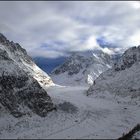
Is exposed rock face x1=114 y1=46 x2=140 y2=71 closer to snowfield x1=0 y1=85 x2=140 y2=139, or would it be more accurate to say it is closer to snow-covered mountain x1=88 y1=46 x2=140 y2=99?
snow-covered mountain x1=88 y1=46 x2=140 y2=99

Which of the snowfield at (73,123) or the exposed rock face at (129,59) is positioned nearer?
the snowfield at (73,123)

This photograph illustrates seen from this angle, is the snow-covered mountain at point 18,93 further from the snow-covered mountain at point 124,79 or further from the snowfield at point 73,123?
the snow-covered mountain at point 124,79

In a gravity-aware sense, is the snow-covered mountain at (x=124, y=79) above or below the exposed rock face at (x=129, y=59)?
below

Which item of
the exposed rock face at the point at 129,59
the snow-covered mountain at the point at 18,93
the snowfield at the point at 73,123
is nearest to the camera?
the snowfield at the point at 73,123

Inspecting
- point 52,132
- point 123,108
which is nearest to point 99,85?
point 123,108

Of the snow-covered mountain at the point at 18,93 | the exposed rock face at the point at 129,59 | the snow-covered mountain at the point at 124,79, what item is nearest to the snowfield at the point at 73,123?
the snow-covered mountain at the point at 18,93

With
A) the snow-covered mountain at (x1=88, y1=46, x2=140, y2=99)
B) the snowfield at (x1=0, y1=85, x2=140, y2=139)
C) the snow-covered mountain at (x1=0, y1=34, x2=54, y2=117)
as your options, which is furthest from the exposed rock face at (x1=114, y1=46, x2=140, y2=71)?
the snow-covered mountain at (x1=0, y1=34, x2=54, y2=117)
